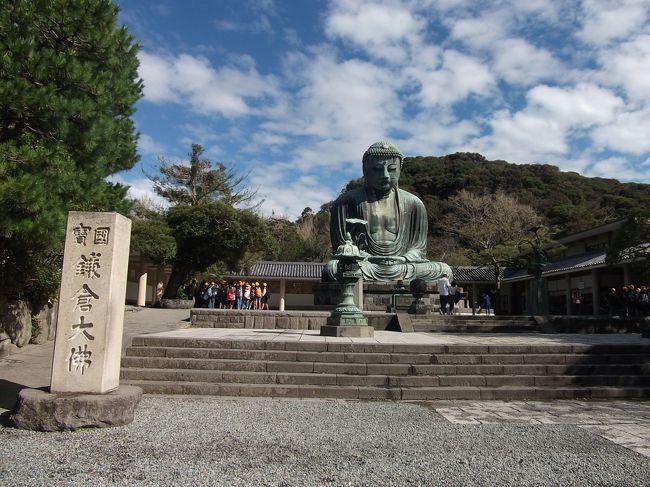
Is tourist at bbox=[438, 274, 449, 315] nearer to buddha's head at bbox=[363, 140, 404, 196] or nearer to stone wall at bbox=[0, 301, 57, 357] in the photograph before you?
buddha's head at bbox=[363, 140, 404, 196]

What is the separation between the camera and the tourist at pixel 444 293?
15.0 meters

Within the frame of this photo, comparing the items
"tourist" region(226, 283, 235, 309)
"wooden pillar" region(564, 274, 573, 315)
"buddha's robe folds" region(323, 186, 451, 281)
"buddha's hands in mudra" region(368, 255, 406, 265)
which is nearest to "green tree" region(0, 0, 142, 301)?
"buddha's hands in mudra" region(368, 255, 406, 265)

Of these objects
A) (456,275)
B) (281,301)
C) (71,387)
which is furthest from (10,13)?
(456,275)

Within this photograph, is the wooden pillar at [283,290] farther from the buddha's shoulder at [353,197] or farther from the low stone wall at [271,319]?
the low stone wall at [271,319]

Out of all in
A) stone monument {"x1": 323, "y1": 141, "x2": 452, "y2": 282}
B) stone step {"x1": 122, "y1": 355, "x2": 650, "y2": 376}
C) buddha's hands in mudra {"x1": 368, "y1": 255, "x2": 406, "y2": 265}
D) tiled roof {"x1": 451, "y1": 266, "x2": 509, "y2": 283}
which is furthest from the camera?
tiled roof {"x1": 451, "y1": 266, "x2": 509, "y2": 283}

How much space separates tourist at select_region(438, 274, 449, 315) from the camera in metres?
15.0

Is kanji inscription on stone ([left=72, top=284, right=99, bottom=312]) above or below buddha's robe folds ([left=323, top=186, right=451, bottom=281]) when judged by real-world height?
below

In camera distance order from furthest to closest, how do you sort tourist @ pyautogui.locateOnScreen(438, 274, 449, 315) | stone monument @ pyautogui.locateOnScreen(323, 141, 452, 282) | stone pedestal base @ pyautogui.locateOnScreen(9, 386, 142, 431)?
1. stone monument @ pyautogui.locateOnScreen(323, 141, 452, 282)
2. tourist @ pyautogui.locateOnScreen(438, 274, 449, 315)
3. stone pedestal base @ pyautogui.locateOnScreen(9, 386, 142, 431)

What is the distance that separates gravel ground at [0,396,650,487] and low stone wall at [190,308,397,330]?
6602 millimetres

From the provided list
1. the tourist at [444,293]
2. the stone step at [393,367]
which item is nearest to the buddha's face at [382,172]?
the tourist at [444,293]

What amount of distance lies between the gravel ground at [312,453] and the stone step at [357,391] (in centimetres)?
106

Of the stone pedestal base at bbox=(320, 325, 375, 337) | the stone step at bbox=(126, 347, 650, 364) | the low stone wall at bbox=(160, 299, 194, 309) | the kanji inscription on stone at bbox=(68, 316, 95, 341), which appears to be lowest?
the stone step at bbox=(126, 347, 650, 364)

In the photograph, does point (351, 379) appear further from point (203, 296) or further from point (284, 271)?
point (284, 271)

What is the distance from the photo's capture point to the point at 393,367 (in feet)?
22.8
